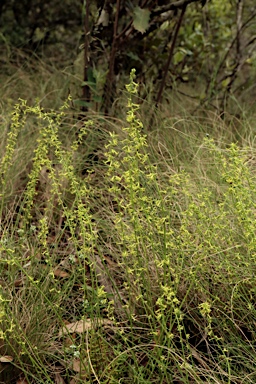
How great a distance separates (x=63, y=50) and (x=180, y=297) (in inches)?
168

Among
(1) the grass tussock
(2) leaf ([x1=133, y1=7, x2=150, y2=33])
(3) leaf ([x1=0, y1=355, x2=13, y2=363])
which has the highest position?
(2) leaf ([x1=133, y1=7, x2=150, y2=33])

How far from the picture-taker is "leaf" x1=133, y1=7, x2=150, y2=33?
3.09 metres

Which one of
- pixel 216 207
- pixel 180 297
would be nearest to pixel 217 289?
pixel 180 297

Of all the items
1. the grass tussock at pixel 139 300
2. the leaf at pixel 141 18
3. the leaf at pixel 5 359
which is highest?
the leaf at pixel 141 18

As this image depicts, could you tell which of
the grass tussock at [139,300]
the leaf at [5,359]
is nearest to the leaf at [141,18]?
the grass tussock at [139,300]

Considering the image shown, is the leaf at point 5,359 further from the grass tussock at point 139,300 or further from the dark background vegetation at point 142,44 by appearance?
the dark background vegetation at point 142,44

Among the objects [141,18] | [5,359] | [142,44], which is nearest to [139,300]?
[5,359]

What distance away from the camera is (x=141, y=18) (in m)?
3.12

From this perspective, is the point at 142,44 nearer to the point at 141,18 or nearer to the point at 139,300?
the point at 141,18

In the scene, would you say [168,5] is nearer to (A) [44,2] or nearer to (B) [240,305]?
(B) [240,305]

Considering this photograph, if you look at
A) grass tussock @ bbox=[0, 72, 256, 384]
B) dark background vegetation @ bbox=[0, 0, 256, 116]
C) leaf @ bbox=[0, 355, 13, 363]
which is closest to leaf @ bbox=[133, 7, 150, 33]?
dark background vegetation @ bbox=[0, 0, 256, 116]

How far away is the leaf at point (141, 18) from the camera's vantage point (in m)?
3.09

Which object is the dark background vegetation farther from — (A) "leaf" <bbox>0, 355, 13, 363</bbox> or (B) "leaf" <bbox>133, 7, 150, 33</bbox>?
(A) "leaf" <bbox>0, 355, 13, 363</bbox>

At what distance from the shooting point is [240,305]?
1.85 m
